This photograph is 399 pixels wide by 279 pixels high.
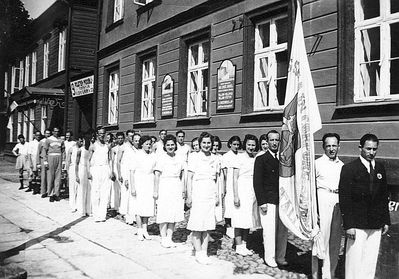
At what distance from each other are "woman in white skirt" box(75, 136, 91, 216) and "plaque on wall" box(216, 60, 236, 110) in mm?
3086

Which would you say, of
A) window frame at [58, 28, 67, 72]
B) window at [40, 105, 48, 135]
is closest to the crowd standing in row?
window frame at [58, 28, 67, 72]

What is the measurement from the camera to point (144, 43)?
1345 centimetres

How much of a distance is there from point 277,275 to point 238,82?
4768mm

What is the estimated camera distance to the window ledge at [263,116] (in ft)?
27.0

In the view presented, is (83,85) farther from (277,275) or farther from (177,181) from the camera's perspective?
(277,275)

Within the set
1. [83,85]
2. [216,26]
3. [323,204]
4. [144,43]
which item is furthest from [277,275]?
[83,85]

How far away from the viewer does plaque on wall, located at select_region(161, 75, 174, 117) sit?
11.8 meters

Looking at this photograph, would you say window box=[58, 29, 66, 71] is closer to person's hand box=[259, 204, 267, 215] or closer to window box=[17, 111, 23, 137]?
window box=[17, 111, 23, 137]

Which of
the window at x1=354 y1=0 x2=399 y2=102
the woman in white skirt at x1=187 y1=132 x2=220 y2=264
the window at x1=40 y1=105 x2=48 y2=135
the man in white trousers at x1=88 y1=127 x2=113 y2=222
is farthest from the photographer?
the window at x1=40 y1=105 x2=48 y2=135

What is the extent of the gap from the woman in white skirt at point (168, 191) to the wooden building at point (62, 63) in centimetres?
1099

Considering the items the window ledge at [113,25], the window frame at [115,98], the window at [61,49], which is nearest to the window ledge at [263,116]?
the window frame at [115,98]

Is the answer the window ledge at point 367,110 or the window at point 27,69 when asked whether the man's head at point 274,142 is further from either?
the window at point 27,69

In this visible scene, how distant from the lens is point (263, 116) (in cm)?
854

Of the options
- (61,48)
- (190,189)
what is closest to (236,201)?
(190,189)
